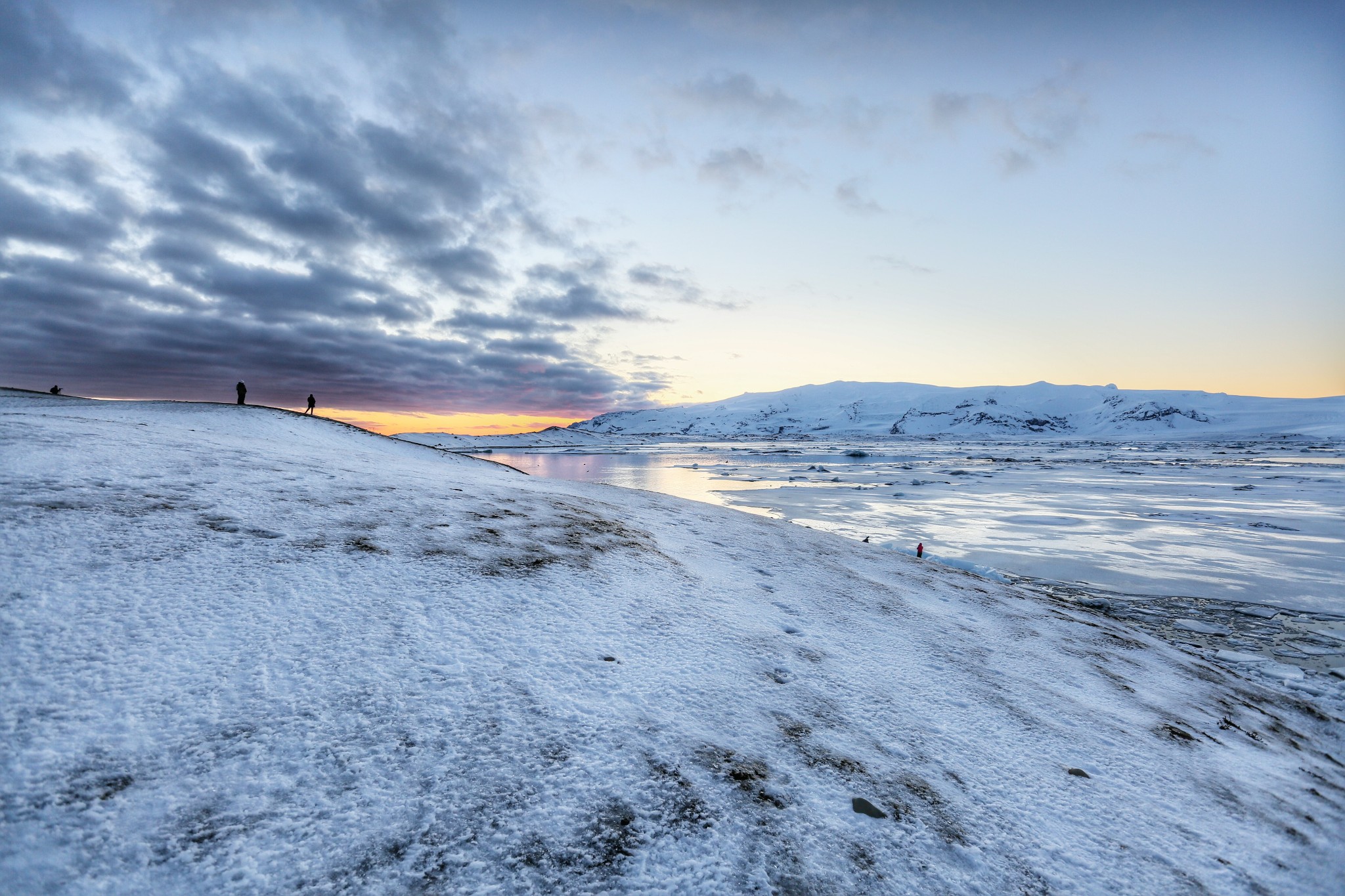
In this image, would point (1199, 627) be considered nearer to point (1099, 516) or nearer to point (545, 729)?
point (545, 729)

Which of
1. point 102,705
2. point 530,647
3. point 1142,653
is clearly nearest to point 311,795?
point 102,705

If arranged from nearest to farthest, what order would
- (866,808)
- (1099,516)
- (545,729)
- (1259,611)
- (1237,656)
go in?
(866,808) < (545,729) < (1237,656) < (1259,611) < (1099,516)

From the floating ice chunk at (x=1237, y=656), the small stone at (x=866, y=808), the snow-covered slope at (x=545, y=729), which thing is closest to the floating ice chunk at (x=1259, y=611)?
the floating ice chunk at (x=1237, y=656)

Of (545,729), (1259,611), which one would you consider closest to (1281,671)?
(1259,611)

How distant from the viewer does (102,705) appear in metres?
2.18

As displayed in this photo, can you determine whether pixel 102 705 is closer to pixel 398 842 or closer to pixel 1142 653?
pixel 398 842

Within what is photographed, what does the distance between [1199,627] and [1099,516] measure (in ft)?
34.2

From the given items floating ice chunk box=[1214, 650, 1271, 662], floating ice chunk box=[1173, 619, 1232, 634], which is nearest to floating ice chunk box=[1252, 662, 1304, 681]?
floating ice chunk box=[1214, 650, 1271, 662]

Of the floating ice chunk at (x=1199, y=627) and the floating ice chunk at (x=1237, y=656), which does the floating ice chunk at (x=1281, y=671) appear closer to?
the floating ice chunk at (x=1237, y=656)

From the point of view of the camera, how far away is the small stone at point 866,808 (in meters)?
2.33

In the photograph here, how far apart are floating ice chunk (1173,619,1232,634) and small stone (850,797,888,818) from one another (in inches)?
279

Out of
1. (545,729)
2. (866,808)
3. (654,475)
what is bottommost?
(654,475)

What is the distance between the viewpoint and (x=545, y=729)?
2463 millimetres

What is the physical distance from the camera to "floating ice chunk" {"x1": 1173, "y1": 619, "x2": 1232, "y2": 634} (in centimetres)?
670
